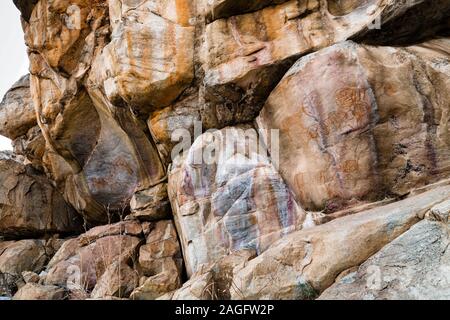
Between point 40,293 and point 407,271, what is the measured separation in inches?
276

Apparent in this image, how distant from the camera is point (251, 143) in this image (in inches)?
335

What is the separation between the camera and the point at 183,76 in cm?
936

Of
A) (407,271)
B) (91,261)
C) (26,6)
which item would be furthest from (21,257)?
(407,271)

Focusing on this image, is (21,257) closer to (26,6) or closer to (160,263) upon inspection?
(160,263)

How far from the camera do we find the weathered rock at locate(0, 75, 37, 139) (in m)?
14.4

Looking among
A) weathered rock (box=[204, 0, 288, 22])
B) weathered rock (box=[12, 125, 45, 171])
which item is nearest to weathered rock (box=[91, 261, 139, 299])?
weathered rock (box=[204, 0, 288, 22])

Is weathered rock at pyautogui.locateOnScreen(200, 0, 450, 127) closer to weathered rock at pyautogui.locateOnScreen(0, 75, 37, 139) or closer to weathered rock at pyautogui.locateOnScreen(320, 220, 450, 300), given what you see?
weathered rock at pyautogui.locateOnScreen(320, 220, 450, 300)

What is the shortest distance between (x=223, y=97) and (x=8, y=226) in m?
8.97

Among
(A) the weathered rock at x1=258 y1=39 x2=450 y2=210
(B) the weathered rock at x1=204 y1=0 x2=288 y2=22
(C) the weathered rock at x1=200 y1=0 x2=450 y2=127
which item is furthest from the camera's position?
(B) the weathered rock at x1=204 y1=0 x2=288 y2=22

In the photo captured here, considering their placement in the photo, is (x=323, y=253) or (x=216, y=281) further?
(x=216, y=281)

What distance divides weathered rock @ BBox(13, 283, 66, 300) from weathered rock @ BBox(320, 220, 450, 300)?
5.92 m
